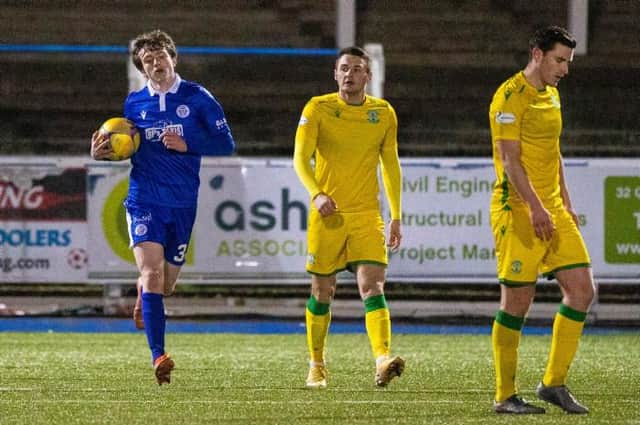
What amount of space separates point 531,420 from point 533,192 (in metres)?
1.00

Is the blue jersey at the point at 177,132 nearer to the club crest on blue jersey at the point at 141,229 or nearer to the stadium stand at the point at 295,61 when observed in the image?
the club crest on blue jersey at the point at 141,229

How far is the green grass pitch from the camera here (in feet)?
21.7

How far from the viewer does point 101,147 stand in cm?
765

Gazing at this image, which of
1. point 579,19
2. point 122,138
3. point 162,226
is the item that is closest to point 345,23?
point 579,19

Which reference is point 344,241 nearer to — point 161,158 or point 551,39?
point 161,158

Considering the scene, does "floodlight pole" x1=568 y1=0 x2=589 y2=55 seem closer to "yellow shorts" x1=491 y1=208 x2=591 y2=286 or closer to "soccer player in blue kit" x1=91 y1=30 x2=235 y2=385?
"soccer player in blue kit" x1=91 y1=30 x2=235 y2=385

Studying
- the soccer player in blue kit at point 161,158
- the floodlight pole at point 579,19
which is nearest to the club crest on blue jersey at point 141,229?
the soccer player in blue kit at point 161,158

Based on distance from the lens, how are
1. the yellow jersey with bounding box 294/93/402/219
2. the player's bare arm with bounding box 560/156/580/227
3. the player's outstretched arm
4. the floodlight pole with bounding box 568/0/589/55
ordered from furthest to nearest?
the floodlight pole with bounding box 568/0/589/55 < the yellow jersey with bounding box 294/93/402/219 < the player's outstretched arm < the player's bare arm with bounding box 560/156/580/227

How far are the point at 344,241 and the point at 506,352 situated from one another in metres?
1.46

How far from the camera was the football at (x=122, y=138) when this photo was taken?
24.9 feet

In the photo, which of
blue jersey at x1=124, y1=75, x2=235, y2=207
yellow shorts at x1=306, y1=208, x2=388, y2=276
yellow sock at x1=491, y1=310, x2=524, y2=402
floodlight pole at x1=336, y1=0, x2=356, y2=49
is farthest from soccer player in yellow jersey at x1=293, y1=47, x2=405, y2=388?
floodlight pole at x1=336, y1=0, x2=356, y2=49

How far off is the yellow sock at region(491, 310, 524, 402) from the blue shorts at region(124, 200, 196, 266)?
6.68 feet

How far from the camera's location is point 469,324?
13.9 meters

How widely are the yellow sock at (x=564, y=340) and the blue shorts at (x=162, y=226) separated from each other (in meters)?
2.24
